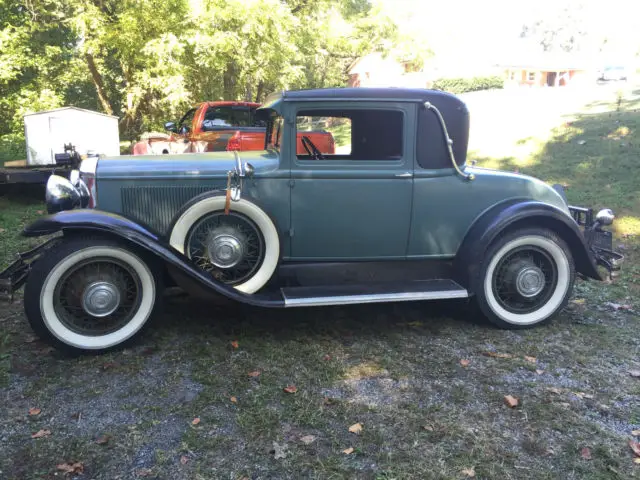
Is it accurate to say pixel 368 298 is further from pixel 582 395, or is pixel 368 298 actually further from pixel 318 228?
pixel 582 395

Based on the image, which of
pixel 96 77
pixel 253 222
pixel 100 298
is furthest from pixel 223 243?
pixel 96 77

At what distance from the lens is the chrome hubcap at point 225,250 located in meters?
3.94

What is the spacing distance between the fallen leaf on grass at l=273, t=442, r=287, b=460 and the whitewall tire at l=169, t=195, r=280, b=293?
1414 mm

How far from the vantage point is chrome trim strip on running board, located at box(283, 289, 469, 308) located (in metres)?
3.86

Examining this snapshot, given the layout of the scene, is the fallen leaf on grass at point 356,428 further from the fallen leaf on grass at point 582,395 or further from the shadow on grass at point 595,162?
the shadow on grass at point 595,162

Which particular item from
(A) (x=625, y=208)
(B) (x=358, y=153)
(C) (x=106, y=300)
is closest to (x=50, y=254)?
(C) (x=106, y=300)

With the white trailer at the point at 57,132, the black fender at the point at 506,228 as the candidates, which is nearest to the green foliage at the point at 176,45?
the white trailer at the point at 57,132

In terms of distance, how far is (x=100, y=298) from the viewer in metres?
3.67

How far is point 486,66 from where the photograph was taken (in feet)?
162

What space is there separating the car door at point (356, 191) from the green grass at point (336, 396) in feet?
2.41

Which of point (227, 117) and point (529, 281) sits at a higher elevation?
point (227, 117)

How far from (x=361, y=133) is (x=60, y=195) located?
8.24ft

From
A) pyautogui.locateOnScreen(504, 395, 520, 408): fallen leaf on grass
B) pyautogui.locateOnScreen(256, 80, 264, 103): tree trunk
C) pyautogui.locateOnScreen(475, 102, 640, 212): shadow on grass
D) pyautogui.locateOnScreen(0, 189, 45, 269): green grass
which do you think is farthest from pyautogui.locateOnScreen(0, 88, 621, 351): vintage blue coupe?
pyautogui.locateOnScreen(256, 80, 264, 103): tree trunk

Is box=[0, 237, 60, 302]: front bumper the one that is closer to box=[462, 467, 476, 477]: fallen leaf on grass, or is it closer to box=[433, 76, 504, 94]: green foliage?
box=[462, 467, 476, 477]: fallen leaf on grass
